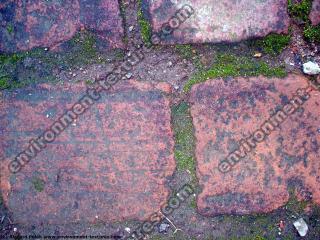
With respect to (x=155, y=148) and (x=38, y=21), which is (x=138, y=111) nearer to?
(x=155, y=148)

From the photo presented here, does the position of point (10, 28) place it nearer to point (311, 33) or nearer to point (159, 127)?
point (159, 127)

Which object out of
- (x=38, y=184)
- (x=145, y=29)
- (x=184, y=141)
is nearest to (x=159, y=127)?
(x=184, y=141)

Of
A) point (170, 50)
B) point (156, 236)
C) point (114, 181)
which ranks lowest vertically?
point (156, 236)

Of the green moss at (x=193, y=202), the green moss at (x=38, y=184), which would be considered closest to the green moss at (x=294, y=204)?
the green moss at (x=193, y=202)

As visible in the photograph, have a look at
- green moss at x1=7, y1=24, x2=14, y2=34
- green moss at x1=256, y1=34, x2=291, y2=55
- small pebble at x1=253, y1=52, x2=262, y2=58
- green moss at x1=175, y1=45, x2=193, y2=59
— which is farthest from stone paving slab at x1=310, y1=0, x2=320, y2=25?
green moss at x1=7, y1=24, x2=14, y2=34

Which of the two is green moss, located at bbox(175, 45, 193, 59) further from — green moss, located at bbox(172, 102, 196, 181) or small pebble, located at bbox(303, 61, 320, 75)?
small pebble, located at bbox(303, 61, 320, 75)

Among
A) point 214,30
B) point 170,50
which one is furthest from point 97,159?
point 214,30
